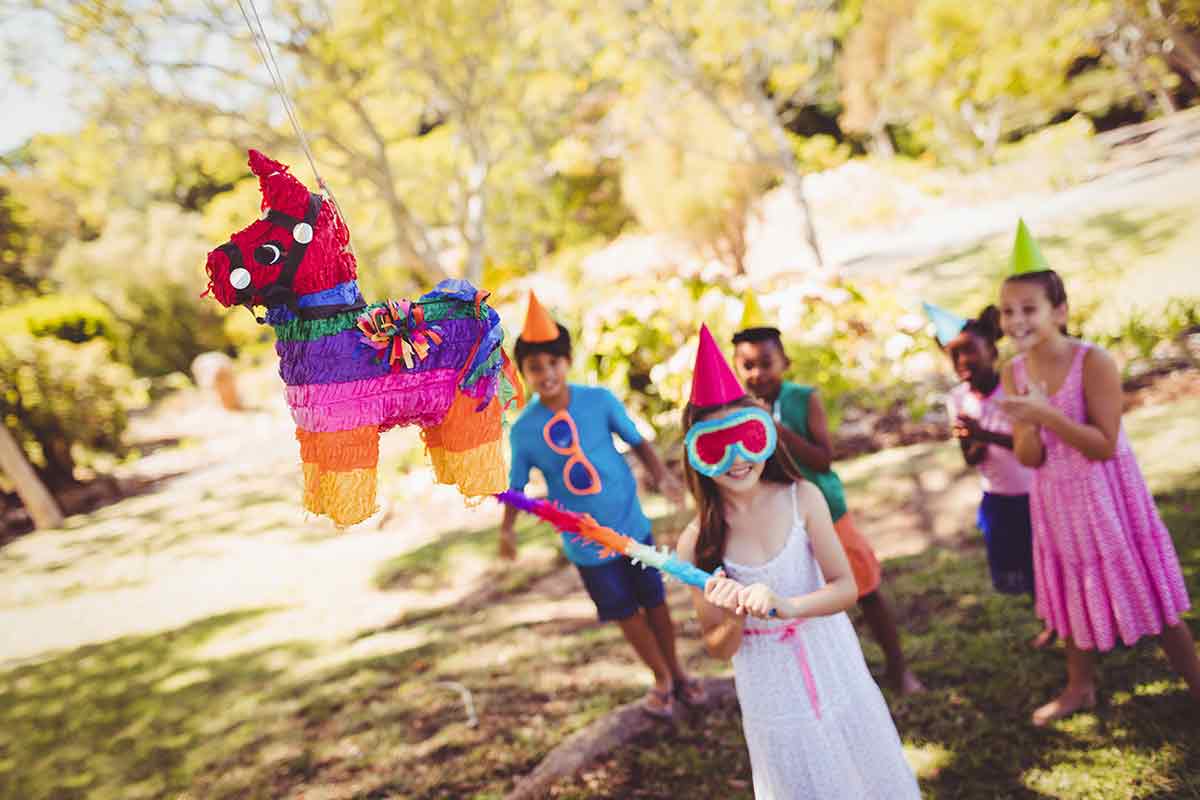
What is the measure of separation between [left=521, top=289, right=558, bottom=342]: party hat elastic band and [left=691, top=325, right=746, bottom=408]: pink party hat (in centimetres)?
52

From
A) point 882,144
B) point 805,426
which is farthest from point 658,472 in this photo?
point 882,144

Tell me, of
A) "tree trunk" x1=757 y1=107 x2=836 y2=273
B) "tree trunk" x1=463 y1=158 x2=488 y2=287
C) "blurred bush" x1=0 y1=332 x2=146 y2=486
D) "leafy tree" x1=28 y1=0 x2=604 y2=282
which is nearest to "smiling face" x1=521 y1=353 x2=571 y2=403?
"leafy tree" x1=28 y1=0 x2=604 y2=282

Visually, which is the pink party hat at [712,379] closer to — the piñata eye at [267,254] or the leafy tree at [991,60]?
the piñata eye at [267,254]

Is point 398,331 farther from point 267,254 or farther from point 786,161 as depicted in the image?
point 786,161

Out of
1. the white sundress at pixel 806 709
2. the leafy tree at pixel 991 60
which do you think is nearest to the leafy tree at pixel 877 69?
the leafy tree at pixel 991 60

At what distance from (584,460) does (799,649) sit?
37.0 inches

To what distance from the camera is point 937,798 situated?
190 cm

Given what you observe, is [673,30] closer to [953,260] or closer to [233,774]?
[953,260]

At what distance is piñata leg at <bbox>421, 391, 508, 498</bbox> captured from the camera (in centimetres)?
119

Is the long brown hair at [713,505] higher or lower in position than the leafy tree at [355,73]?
lower

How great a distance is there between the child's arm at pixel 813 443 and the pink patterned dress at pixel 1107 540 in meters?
0.51

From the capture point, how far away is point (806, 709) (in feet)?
4.73

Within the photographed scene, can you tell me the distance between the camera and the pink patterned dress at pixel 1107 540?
5.89 feet

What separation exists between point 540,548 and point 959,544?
7.58ft
